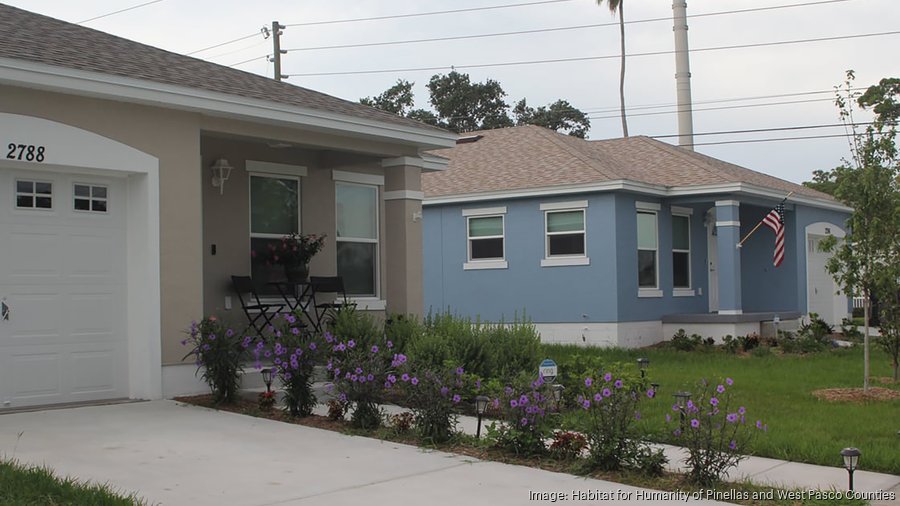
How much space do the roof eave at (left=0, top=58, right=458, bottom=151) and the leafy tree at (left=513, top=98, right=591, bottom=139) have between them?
119 ft

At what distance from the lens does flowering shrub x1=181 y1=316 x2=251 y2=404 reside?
33.7 ft

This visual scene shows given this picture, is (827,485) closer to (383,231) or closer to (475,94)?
(383,231)

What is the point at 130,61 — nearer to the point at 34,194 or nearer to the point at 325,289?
the point at 34,194

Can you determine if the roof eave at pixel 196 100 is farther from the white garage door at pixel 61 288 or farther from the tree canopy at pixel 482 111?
the tree canopy at pixel 482 111

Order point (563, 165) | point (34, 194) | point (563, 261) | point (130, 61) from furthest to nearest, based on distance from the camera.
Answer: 1. point (563, 165)
2. point (563, 261)
3. point (130, 61)
4. point (34, 194)

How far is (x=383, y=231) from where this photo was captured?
15422 mm

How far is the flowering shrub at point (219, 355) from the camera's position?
10266 mm

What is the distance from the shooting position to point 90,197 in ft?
34.0

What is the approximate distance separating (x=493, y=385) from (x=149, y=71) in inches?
216

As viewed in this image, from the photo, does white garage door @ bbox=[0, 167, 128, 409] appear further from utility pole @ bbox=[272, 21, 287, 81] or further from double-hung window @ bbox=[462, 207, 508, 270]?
utility pole @ bbox=[272, 21, 287, 81]

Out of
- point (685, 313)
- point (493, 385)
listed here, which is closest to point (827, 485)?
point (493, 385)

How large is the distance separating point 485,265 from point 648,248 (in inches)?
146

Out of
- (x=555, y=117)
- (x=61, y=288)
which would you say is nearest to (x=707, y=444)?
(x=61, y=288)

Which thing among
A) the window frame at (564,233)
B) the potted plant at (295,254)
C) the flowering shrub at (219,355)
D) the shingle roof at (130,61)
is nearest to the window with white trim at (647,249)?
the window frame at (564,233)
